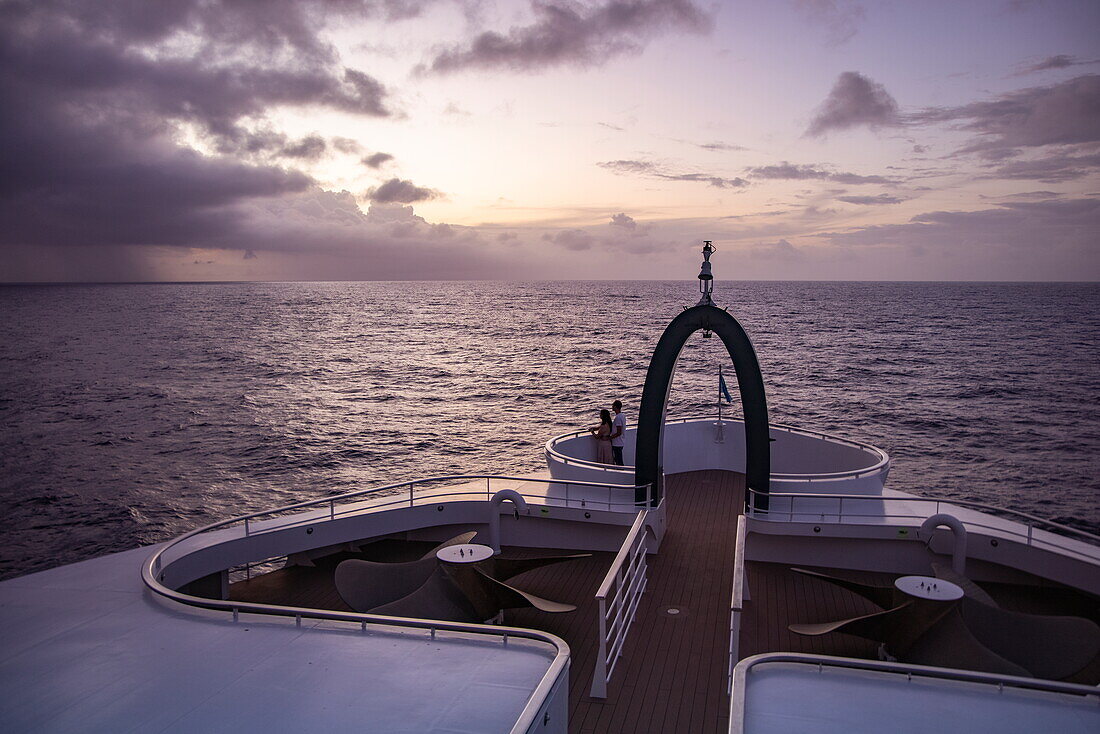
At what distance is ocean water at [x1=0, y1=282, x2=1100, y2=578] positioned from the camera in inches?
1230

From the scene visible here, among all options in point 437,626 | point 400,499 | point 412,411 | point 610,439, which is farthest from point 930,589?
point 412,411

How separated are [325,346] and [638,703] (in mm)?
94166

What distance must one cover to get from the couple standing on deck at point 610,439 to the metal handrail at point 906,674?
9107mm

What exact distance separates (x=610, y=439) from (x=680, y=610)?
5473 mm

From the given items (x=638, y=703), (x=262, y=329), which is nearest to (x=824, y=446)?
(x=638, y=703)

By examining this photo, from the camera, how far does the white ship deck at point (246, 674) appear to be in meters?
6.57

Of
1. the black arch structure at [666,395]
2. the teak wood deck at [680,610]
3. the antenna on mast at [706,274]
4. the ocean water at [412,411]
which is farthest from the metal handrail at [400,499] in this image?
the ocean water at [412,411]

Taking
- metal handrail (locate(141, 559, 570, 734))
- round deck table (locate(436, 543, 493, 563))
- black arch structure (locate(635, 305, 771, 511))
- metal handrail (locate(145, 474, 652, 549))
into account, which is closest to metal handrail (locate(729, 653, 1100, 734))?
metal handrail (locate(141, 559, 570, 734))

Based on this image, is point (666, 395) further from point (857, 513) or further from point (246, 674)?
point (246, 674)

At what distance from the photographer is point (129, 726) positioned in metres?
6.56

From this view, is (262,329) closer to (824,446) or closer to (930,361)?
(930,361)

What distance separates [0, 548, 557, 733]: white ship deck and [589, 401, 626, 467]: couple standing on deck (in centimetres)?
829

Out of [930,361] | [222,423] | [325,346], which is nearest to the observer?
[222,423]

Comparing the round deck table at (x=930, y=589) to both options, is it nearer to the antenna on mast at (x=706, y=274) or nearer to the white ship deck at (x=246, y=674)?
the white ship deck at (x=246, y=674)
